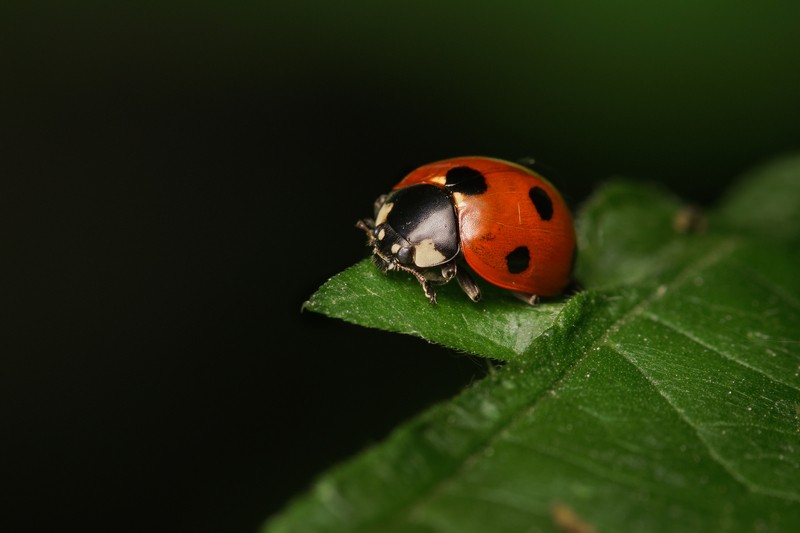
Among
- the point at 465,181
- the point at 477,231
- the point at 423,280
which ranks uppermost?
the point at 465,181

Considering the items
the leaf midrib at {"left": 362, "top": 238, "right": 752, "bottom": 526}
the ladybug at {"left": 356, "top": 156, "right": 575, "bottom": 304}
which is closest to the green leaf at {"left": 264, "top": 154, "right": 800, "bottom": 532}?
the leaf midrib at {"left": 362, "top": 238, "right": 752, "bottom": 526}

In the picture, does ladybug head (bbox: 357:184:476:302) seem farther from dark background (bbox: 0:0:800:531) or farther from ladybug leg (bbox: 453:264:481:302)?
dark background (bbox: 0:0:800:531)

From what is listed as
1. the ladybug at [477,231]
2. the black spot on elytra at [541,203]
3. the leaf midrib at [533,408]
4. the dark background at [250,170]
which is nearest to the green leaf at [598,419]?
the leaf midrib at [533,408]

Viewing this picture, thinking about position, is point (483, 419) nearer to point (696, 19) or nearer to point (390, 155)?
point (390, 155)

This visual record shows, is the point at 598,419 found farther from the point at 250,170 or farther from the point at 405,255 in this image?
the point at 250,170

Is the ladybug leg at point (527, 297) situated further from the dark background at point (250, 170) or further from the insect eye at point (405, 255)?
the dark background at point (250, 170)

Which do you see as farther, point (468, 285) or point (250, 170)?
Answer: point (250, 170)

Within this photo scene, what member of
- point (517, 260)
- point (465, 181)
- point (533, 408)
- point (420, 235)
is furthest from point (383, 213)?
point (533, 408)
